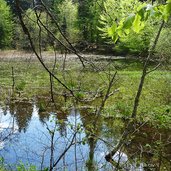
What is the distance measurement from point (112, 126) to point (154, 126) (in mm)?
1309

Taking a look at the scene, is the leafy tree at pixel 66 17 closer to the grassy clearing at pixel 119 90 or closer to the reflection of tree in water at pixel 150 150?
the grassy clearing at pixel 119 90

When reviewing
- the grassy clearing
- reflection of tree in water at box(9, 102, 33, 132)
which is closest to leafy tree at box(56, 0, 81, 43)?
the grassy clearing

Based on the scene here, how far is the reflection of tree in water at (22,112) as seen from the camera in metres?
10.9

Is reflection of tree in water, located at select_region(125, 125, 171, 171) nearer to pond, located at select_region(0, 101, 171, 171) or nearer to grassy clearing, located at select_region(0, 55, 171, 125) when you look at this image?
pond, located at select_region(0, 101, 171, 171)

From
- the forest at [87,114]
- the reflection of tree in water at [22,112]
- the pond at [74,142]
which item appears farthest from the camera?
the reflection of tree in water at [22,112]

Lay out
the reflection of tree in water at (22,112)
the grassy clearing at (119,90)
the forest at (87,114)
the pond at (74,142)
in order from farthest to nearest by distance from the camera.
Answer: the grassy clearing at (119,90) → the reflection of tree in water at (22,112) → the pond at (74,142) → the forest at (87,114)

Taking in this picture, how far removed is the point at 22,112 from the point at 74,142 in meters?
6.65

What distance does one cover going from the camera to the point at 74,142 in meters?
5.96

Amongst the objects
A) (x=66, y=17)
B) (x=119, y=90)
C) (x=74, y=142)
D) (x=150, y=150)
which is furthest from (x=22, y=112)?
(x=66, y=17)

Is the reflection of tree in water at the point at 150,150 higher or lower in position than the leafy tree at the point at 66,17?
lower

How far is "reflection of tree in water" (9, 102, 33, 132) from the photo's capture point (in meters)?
10.9

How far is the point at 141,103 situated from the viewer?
1274 centimetres

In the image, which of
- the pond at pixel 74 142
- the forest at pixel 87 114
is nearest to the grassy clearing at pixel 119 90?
the forest at pixel 87 114

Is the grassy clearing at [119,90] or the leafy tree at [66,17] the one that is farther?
the grassy clearing at [119,90]
